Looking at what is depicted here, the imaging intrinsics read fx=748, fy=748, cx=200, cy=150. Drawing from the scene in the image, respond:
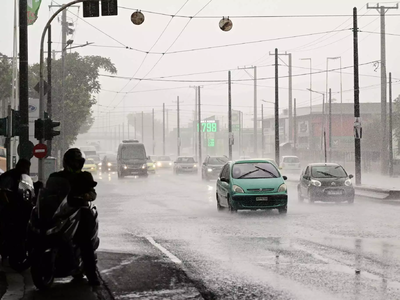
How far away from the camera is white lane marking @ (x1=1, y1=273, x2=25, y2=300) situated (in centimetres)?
834

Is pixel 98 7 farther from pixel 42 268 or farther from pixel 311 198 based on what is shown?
pixel 42 268

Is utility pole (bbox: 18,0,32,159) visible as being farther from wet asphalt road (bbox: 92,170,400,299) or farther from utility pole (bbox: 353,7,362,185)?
utility pole (bbox: 353,7,362,185)

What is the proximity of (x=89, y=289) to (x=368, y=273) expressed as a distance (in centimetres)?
367

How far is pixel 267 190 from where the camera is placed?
67.6ft

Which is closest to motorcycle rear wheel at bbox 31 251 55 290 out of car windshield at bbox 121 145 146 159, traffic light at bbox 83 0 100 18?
traffic light at bbox 83 0 100 18

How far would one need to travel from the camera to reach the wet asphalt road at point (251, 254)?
8.68 meters

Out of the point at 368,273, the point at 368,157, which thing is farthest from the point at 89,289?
the point at 368,157

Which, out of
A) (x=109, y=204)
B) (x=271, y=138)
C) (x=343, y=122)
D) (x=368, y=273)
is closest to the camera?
(x=368, y=273)

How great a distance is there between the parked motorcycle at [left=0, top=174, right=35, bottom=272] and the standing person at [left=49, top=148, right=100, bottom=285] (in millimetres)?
1956

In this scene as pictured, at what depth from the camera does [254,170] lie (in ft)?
71.2

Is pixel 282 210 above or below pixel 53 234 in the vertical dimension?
below

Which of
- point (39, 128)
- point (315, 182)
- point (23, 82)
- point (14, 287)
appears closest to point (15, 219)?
point (14, 287)

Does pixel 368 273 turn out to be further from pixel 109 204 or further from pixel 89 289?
pixel 109 204

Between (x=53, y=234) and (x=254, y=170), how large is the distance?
45.1ft
